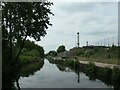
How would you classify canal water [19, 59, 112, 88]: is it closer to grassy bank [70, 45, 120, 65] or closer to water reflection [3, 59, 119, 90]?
water reflection [3, 59, 119, 90]

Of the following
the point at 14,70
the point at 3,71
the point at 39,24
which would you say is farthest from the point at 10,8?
the point at 3,71

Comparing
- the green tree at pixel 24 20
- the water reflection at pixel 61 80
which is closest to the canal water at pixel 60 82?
the water reflection at pixel 61 80

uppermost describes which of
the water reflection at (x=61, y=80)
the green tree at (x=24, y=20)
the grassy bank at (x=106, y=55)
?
the green tree at (x=24, y=20)

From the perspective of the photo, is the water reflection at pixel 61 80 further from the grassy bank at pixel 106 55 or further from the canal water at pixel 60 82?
the grassy bank at pixel 106 55

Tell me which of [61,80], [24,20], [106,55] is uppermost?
[24,20]

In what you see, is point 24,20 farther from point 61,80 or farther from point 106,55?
point 106,55

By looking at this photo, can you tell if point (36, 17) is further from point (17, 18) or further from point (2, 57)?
point (2, 57)

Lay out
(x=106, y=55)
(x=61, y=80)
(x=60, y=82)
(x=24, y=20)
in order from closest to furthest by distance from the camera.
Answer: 1. (x=24, y=20)
2. (x=60, y=82)
3. (x=61, y=80)
4. (x=106, y=55)

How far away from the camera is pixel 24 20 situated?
25625 millimetres

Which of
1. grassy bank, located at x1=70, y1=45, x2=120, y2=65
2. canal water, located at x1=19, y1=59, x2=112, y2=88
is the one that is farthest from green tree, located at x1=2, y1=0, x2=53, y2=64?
grassy bank, located at x1=70, y1=45, x2=120, y2=65

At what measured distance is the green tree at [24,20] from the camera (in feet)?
80.8

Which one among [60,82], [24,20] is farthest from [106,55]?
[24,20]

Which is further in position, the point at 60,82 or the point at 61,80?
the point at 61,80

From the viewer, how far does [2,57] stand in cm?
1902
